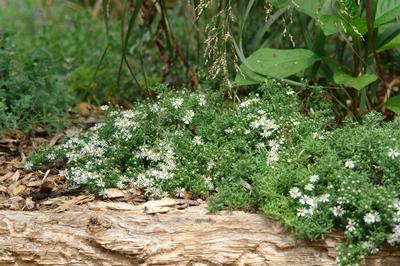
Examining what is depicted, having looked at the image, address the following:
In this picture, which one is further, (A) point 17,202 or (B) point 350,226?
(A) point 17,202

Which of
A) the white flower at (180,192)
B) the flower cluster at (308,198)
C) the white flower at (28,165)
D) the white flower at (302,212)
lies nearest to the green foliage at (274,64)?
the white flower at (180,192)

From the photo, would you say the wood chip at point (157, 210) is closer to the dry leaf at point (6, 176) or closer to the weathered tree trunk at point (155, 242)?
the weathered tree trunk at point (155, 242)

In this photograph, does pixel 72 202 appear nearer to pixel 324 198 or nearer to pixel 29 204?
pixel 29 204

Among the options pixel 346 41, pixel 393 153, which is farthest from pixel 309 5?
pixel 393 153

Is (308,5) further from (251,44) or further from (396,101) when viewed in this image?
(251,44)

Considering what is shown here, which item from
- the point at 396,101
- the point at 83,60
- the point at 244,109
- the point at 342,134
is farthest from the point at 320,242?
the point at 83,60

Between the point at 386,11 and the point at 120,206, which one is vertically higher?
the point at 386,11

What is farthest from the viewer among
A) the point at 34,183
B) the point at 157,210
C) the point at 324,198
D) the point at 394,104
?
the point at 394,104
